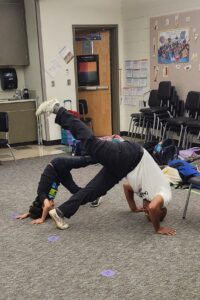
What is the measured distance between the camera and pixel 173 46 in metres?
6.29

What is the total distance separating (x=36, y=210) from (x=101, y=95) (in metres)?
4.40

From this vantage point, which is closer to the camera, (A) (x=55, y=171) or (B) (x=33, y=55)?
(A) (x=55, y=171)

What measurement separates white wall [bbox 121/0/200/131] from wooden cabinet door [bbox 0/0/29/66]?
1.82 m

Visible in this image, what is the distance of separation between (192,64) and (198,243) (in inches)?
144

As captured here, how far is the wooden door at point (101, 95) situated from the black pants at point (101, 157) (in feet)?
14.7

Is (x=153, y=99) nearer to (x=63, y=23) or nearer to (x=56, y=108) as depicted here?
(x=63, y=23)

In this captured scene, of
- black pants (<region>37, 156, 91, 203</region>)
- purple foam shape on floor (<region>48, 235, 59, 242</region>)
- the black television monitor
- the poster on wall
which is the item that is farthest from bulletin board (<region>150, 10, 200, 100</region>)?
purple foam shape on floor (<region>48, 235, 59, 242</region>)

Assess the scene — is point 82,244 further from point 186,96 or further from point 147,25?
point 147,25

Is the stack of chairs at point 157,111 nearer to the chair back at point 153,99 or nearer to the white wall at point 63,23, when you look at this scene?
the chair back at point 153,99

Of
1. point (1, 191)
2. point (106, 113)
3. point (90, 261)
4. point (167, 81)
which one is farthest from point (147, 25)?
point (90, 261)

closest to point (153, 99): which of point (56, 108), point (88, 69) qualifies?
point (88, 69)

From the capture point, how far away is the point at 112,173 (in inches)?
128

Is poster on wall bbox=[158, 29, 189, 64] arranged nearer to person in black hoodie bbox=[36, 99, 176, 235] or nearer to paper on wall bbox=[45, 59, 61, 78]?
paper on wall bbox=[45, 59, 61, 78]

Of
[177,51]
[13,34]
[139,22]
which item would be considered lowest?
[177,51]
